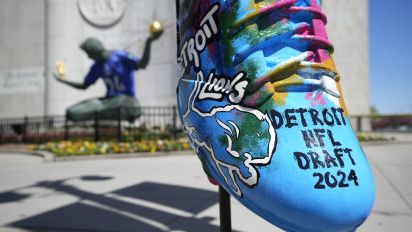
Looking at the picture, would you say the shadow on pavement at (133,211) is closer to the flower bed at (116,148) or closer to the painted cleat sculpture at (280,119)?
the painted cleat sculpture at (280,119)

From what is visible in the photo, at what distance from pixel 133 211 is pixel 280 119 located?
254 cm

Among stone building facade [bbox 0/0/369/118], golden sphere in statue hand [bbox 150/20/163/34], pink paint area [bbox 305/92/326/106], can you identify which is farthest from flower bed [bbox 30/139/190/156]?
pink paint area [bbox 305/92/326/106]

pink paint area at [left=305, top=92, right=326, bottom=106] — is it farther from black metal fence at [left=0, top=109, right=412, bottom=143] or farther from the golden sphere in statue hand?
black metal fence at [left=0, top=109, right=412, bottom=143]

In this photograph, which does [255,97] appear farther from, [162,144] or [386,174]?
[162,144]

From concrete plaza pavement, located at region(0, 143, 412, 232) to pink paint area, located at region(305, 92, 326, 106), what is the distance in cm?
168

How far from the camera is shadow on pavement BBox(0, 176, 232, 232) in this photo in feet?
9.27

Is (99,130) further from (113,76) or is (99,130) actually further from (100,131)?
(113,76)

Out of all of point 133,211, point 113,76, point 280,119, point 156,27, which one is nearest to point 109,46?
point 113,76

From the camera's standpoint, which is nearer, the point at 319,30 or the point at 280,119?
the point at 280,119

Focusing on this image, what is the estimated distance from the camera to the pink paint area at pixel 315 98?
1.17 m

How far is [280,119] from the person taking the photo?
3.68 feet

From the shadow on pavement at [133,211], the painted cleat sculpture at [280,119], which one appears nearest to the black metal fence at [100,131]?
the shadow on pavement at [133,211]

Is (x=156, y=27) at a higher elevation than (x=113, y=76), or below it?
higher

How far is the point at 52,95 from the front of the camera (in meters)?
19.8
